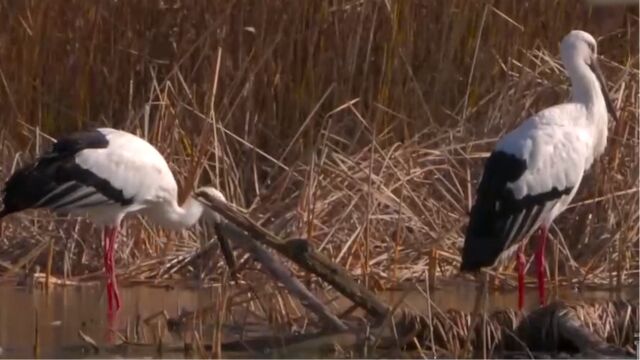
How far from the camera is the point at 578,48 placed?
35.7 ft

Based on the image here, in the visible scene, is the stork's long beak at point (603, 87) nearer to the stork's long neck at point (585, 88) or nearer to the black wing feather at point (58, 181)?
the stork's long neck at point (585, 88)

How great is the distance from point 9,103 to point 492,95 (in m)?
3.17

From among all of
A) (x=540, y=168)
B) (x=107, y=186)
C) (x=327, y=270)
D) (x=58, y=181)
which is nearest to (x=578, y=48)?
(x=540, y=168)

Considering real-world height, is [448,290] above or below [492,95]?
below

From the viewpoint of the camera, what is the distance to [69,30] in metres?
12.1

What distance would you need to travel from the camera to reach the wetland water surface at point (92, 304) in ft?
30.3

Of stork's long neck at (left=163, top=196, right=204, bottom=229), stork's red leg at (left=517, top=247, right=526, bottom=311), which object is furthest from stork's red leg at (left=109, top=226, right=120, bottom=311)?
stork's red leg at (left=517, top=247, right=526, bottom=311)

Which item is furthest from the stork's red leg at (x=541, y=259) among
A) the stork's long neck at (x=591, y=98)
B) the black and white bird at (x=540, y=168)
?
the stork's long neck at (x=591, y=98)

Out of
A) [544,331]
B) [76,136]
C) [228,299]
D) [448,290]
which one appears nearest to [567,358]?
[544,331]

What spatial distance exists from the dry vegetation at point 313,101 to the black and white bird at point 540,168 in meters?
0.46

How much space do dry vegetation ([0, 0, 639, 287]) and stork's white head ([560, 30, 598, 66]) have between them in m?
0.55

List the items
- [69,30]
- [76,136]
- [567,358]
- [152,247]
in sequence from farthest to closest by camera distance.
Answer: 1. [69,30]
2. [152,247]
3. [76,136]
4. [567,358]

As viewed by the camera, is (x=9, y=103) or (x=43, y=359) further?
(x=9, y=103)

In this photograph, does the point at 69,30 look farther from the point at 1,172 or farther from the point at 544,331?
the point at 544,331
